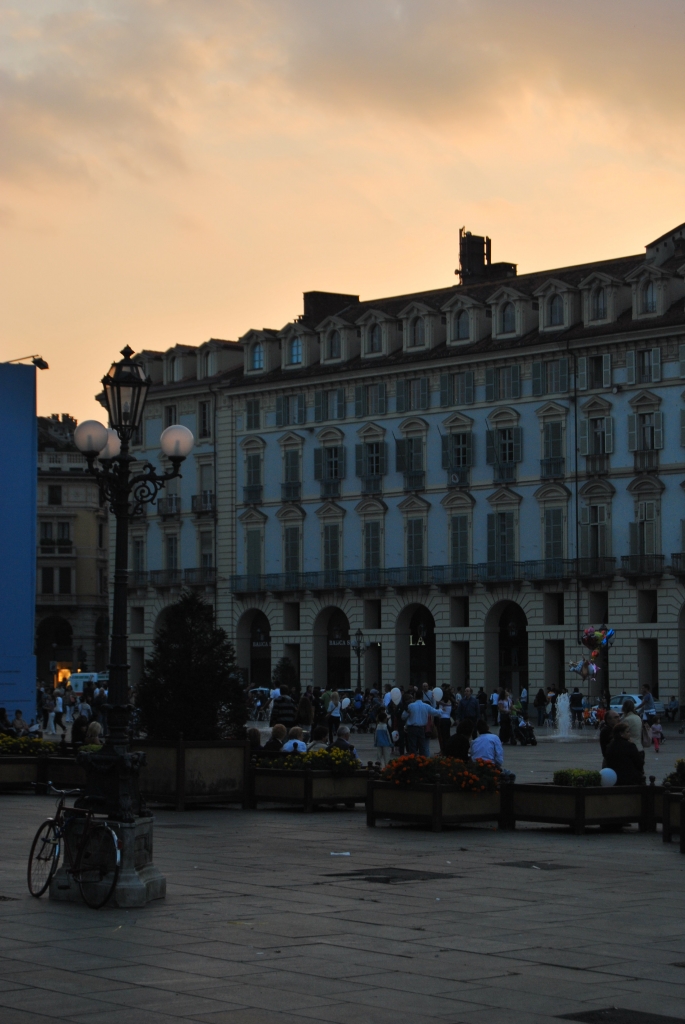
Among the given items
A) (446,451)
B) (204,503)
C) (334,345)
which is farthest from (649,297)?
(204,503)

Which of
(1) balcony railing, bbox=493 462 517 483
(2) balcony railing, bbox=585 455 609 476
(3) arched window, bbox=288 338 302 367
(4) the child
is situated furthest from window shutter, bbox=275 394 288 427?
(4) the child

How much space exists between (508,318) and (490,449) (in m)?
5.46

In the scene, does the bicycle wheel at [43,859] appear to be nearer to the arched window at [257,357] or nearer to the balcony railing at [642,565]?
the balcony railing at [642,565]

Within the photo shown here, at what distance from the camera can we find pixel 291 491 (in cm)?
8075

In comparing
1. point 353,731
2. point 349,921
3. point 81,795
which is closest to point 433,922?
point 349,921

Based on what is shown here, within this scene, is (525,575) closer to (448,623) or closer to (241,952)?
(448,623)

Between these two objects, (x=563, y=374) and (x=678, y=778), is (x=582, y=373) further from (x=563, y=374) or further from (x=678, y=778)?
(x=678, y=778)

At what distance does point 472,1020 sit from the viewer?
32.2ft

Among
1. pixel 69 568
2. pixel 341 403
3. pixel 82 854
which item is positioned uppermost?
pixel 341 403

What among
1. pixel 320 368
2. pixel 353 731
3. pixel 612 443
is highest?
pixel 320 368

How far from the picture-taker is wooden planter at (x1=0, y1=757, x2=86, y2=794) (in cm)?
2728

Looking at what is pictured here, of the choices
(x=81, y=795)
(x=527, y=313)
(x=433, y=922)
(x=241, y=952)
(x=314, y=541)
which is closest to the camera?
(x=241, y=952)

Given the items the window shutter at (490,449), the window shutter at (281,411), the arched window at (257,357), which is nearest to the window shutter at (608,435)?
the window shutter at (490,449)

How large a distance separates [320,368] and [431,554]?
10.8 meters
